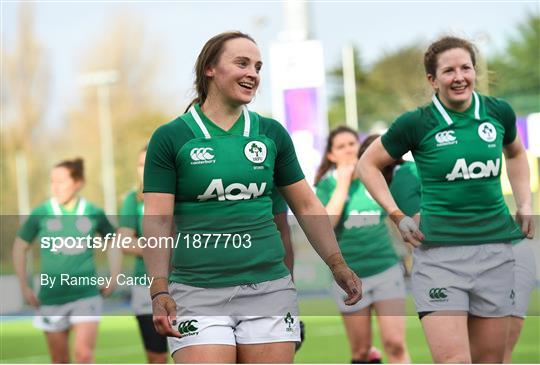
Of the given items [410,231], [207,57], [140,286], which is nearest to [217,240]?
[207,57]

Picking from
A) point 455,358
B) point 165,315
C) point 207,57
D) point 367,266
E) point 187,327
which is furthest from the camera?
point 367,266

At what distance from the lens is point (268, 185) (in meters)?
4.75

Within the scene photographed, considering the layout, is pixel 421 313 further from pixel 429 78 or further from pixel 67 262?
pixel 67 262

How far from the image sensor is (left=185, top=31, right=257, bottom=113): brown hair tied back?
4.82m

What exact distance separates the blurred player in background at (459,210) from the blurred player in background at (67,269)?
126 inches

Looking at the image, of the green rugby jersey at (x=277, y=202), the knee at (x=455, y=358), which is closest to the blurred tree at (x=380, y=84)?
the knee at (x=455, y=358)

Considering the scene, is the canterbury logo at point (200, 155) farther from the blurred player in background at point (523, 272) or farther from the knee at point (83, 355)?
the knee at point (83, 355)

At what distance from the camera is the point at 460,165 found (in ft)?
18.2

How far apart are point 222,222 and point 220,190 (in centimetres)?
13

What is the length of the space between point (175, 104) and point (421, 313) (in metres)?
41.9

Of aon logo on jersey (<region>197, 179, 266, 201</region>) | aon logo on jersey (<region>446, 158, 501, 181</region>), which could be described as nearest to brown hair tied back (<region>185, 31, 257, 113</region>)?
aon logo on jersey (<region>197, 179, 266, 201</region>)

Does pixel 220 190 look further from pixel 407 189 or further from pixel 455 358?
pixel 407 189

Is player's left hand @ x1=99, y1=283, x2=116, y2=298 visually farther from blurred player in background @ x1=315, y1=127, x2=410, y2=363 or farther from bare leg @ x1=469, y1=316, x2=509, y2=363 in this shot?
bare leg @ x1=469, y1=316, x2=509, y2=363

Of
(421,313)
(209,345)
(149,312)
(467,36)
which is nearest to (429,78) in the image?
(467,36)
